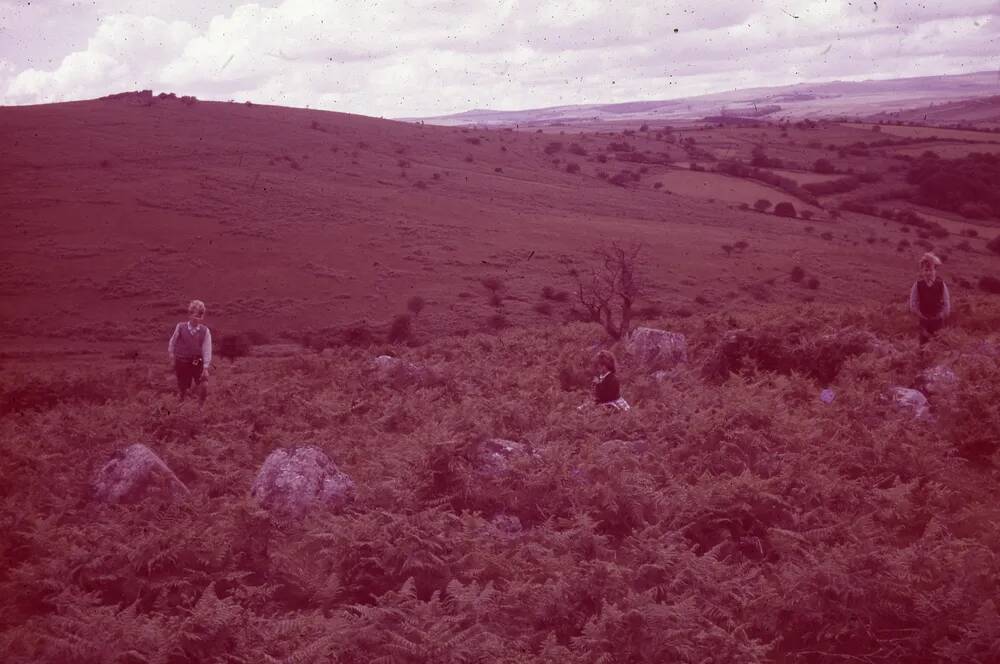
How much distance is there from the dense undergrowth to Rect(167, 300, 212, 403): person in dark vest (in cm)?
53

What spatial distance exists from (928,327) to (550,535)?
850 centimetres

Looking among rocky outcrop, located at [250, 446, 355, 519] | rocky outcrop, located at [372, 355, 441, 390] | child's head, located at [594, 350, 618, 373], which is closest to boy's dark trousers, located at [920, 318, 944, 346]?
child's head, located at [594, 350, 618, 373]

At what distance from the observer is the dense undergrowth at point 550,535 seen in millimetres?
5422

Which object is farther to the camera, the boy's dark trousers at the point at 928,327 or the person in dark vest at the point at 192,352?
the boy's dark trousers at the point at 928,327

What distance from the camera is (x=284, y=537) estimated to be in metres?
7.31

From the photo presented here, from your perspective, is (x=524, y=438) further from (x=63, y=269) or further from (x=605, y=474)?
(x=63, y=269)

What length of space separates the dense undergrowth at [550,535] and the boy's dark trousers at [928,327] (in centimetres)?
37

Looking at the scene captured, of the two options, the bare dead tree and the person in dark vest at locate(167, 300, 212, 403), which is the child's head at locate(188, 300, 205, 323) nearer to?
the person in dark vest at locate(167, 300, 212, 403)

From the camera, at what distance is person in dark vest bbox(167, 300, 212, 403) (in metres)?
11.6

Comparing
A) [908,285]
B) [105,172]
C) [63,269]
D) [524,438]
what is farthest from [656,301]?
[105,172]

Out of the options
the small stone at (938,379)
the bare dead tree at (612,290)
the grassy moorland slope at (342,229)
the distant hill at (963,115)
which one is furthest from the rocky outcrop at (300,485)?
the distant hill at (963,115)

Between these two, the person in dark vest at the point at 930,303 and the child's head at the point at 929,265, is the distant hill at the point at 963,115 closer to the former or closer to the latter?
the person in dark vest at the point at 930,303

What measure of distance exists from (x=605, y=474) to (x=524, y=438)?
1523mm

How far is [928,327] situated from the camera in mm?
12516
